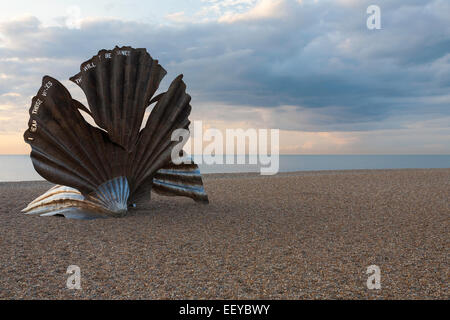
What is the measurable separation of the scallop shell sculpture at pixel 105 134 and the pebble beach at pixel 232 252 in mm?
511

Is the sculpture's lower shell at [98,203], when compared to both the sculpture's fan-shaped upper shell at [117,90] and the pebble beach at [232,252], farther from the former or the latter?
the sculpture's fan-shaped upper shell at [117,90]

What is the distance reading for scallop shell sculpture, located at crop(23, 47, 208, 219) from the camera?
7.19 metres

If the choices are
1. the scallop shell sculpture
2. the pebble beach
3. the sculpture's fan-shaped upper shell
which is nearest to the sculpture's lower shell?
the scallop shell sculpture

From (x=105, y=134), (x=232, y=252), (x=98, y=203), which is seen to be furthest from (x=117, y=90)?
(x=232, y=252)

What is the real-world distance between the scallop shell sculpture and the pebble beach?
51 cm

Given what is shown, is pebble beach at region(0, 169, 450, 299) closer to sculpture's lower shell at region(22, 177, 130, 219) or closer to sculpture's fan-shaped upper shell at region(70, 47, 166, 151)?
sculpture's lower shell at region(22, 177, 130, 219)

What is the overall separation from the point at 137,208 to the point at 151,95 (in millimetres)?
2557

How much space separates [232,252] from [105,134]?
3906 millimetres

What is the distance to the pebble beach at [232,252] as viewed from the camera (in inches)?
151

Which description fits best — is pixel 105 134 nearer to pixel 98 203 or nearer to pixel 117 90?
pixel 117 90

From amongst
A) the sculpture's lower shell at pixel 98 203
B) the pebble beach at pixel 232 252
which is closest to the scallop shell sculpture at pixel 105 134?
the sculpture's lower shell at pixel 98 203

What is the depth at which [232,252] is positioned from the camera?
5.09 m
